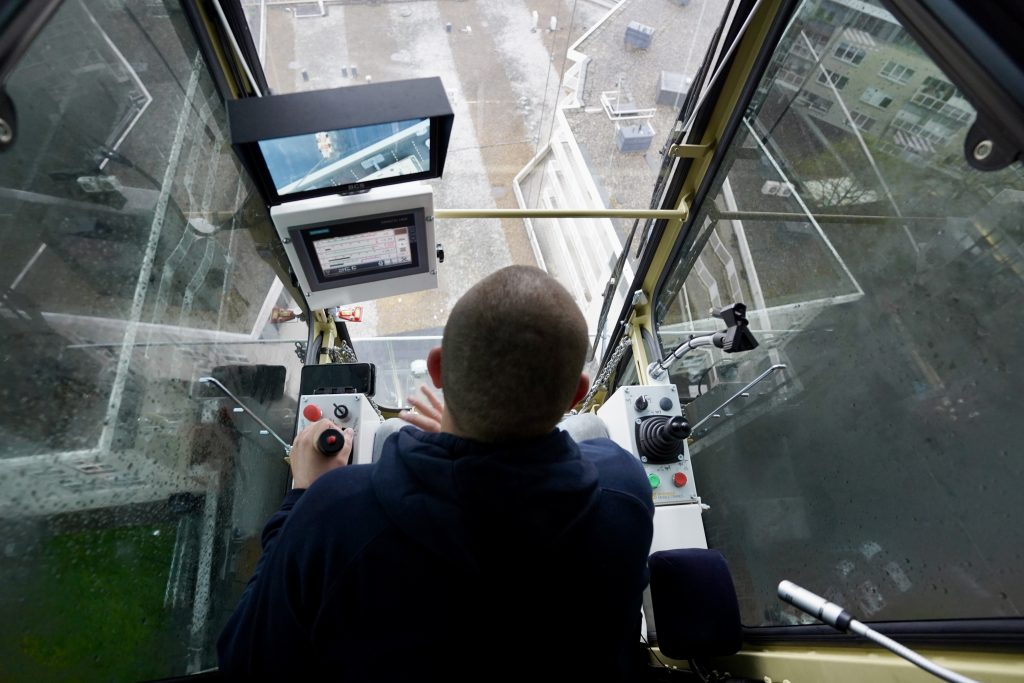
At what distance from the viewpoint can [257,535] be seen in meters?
1.98

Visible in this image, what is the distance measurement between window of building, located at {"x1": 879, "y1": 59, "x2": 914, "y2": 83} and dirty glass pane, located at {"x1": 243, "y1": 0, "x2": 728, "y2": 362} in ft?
3.70

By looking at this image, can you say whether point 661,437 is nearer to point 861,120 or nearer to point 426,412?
point 426,412


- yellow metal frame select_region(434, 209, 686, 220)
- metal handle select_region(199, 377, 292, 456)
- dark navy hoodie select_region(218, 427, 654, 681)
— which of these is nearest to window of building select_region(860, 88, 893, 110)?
yellow metal frame select_region(434, 209, 686, 220)

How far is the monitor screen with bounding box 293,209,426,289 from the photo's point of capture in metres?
1.85

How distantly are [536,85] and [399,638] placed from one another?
324cm

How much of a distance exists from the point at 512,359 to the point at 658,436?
4.10 feet

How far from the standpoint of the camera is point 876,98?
4.27 ft

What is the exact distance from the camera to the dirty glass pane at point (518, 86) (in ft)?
8.89

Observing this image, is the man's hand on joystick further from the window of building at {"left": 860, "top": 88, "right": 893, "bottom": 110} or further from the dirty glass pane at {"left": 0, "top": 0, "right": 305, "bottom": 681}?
the window of building at {"left": 860, "top": 88, "right": 893, "bottom": 110}

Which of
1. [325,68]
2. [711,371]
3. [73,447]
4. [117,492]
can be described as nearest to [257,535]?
[117,492]

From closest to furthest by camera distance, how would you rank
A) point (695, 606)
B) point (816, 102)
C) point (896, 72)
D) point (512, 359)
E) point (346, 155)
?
1. point (512, 359)
2. point (896, 72)
3. point (695, 606)
4. point (816, 102)
5. point (346, 155)

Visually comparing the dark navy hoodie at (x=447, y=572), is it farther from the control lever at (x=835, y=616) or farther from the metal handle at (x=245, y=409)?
the metal handle at (x=245, y=409)

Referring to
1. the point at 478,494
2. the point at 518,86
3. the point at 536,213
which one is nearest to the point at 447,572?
the point at 478,494

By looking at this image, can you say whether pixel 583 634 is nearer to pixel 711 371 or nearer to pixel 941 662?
pixel 941 662
